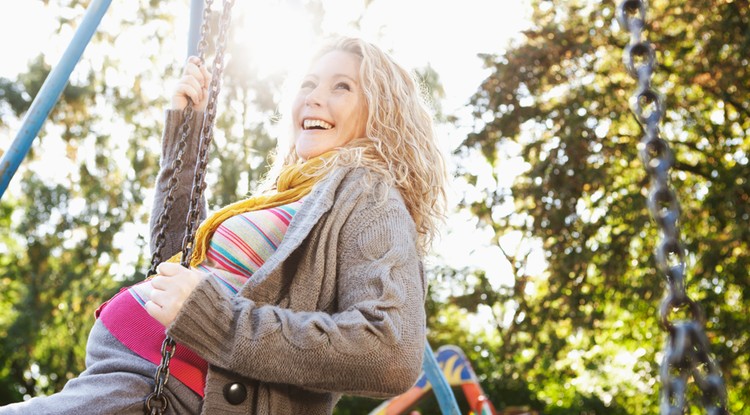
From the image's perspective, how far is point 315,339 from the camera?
1.58 metres

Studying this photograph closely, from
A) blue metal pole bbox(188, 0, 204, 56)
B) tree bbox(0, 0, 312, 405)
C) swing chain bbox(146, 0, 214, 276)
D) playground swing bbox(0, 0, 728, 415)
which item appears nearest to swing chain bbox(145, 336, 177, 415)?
playground swing bbox(0, 0, 728, 415)

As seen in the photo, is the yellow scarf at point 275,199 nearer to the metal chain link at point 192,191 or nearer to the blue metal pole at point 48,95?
the metal chain link at point 192,191

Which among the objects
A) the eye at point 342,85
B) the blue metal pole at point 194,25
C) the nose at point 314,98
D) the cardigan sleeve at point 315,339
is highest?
the blue metal pole at point 194,25

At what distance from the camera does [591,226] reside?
940 cm

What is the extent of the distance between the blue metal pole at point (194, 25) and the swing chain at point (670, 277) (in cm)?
192

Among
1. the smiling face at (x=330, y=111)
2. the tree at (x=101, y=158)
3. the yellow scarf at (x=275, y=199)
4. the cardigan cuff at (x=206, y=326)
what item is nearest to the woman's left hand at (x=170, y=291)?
the cardigan cuff at (x=206, y=326)

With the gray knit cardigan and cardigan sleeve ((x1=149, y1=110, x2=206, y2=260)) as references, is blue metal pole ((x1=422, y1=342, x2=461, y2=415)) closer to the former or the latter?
cardigan sleeve ((x1=149, y1=110, x2=206, y2=260))

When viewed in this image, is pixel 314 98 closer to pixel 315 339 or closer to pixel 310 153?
pixel 310 153

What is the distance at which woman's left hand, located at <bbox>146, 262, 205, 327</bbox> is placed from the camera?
1584 mm

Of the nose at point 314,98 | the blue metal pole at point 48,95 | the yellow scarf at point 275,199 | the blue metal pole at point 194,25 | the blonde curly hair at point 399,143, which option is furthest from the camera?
the blue metal pole at point 194,25

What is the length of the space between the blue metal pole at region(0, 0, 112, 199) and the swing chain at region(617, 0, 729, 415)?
1731mm

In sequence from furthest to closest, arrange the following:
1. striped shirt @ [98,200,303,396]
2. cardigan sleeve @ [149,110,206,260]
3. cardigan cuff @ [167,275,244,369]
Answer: cardigan sleeve @ [149,110,206,260]
striped shirt @ [98,200,303,396]
cardigan cuff @ [167,275,244,369]

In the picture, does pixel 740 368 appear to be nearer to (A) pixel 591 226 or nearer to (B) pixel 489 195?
(A) pixel 591 226

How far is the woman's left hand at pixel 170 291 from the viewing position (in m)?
1.58
